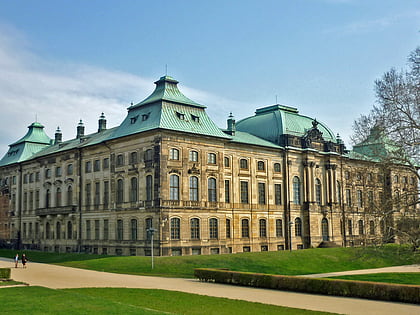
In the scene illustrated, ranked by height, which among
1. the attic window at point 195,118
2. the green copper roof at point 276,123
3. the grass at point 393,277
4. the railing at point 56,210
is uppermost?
the green copper roof at point 276,123

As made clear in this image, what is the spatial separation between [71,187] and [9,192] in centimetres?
2328

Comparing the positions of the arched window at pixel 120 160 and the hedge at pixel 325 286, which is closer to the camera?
the hedge at pixel 325 286

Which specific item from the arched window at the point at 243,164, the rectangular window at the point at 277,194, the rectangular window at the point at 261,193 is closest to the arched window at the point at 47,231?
the arched window at the point at 243,164

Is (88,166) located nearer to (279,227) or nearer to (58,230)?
(58,230)

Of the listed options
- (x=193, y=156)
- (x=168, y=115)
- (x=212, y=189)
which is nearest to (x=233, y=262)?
(x=212, y=189)

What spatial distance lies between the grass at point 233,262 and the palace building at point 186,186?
12.8 ft

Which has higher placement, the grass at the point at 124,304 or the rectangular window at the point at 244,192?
the rectangular window at the point at 244,192

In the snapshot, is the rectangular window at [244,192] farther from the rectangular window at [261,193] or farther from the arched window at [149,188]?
the arched window at [149,188]

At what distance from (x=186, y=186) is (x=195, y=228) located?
16.7 feet

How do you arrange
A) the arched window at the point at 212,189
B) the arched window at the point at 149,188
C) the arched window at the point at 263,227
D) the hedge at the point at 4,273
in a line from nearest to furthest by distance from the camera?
1. the hedge at the point at 4,273
2. the arched window at the point at 149,188
3. the arched window at the point at 212,189
4. the arched window at the point at 263,227

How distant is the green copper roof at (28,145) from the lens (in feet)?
287

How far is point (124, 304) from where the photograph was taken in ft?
76.6

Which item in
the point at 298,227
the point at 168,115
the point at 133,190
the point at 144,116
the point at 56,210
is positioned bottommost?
the point at 298,227

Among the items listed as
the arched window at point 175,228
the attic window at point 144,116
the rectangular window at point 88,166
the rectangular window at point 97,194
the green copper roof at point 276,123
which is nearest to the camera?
the arched window at point 175,228
